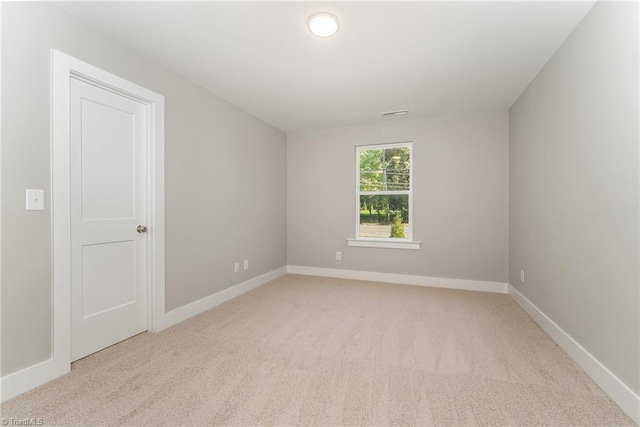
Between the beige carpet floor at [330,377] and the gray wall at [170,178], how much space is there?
0.50 metres

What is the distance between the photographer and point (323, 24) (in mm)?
1982

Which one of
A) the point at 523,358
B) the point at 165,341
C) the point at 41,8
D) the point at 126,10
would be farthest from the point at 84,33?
the point at 523,358

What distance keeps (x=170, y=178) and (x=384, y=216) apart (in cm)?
305

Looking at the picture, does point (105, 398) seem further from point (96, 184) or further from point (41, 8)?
point (41, 8)

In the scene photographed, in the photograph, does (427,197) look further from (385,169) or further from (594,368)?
(594,368)

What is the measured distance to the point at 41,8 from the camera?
69.9 inches

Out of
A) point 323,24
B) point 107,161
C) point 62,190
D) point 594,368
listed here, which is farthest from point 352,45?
point 594,368

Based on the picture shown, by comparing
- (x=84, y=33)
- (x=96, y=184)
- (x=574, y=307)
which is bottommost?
(x=574, y=307)

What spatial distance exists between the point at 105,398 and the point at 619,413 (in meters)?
2.89

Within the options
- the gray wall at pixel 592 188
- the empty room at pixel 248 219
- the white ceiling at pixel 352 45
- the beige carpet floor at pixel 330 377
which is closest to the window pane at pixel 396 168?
the empty room at pixel 248 219

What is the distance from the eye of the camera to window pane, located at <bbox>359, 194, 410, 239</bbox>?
4.32 meters

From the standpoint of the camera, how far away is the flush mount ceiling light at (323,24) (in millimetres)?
1925

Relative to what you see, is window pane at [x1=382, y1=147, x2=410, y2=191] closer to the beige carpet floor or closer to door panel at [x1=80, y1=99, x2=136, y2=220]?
the beige carpet floor

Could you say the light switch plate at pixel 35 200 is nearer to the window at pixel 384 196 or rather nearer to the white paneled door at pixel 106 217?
the white paneled door at pixel 106 217
